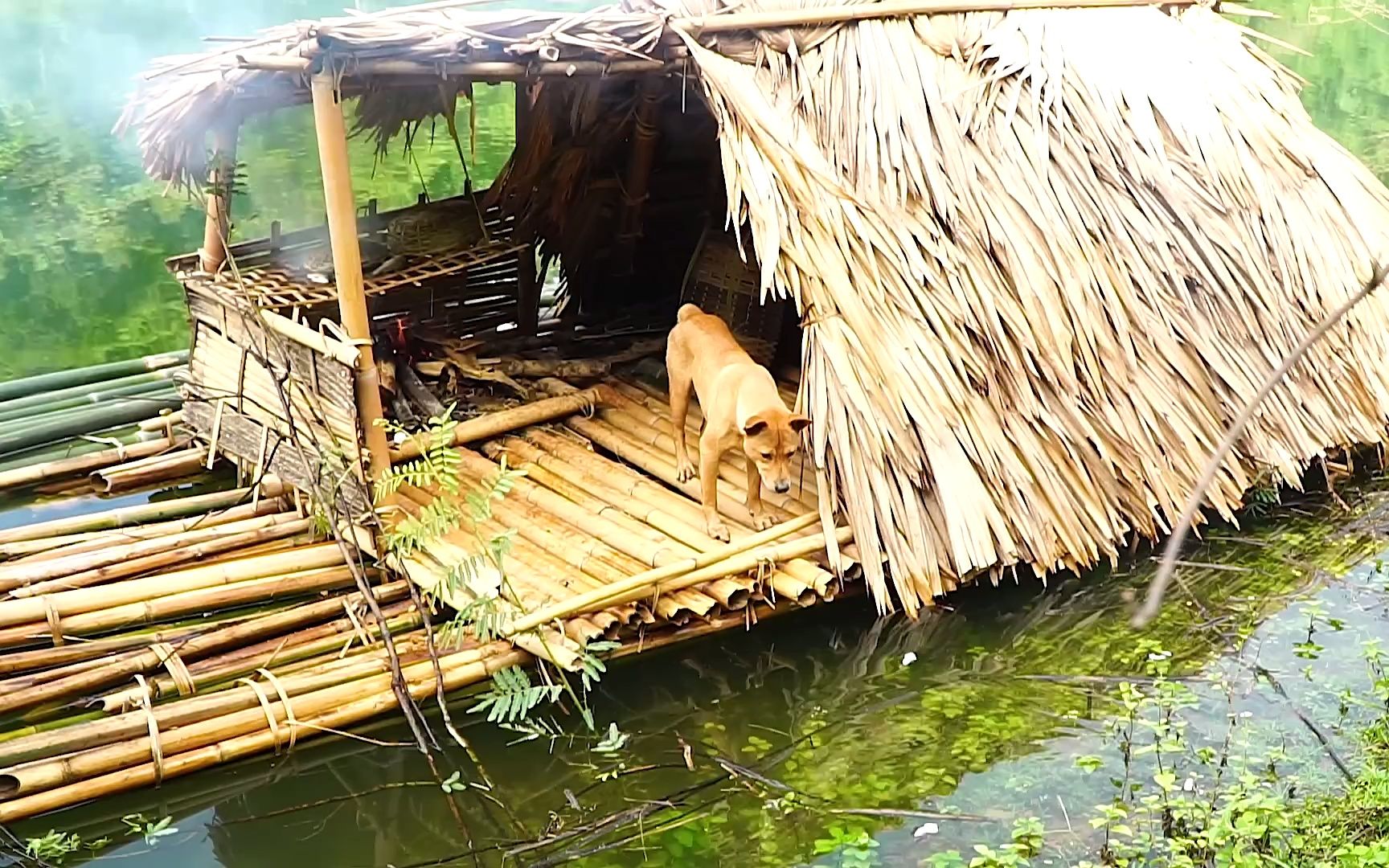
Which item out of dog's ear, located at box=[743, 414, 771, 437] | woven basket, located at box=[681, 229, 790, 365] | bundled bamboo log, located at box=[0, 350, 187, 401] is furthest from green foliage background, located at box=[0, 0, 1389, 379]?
dog's ear, located at box=[743, 414, 771, 437]

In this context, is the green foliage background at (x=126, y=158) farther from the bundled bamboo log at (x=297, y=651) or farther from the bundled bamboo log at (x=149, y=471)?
the bundled bamboo log at (x=297, y=651)

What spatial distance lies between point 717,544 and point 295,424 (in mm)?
2043

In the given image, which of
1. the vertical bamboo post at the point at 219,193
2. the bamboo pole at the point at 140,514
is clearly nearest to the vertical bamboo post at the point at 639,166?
the vertical bamboo post at the point at 219,193

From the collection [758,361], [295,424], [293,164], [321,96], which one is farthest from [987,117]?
[293,164]

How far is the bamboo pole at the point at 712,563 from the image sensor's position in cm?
528

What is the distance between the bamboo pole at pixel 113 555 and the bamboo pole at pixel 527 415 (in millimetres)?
1085

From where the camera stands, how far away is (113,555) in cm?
590

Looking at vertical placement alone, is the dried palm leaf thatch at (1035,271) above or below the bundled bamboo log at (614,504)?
above

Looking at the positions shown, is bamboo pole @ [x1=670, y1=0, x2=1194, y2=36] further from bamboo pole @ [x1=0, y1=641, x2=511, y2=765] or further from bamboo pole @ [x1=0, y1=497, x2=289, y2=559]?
bamboo pole @ [x1=0, y1=641, x2=511, y2=765]

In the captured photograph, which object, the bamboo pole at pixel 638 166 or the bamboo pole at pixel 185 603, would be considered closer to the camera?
the bamboo pole at pixel 185 603

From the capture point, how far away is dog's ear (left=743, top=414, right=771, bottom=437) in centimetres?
561

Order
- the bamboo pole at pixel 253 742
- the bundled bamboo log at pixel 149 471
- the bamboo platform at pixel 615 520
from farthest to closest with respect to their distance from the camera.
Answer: the bundled bamboo log at pixel 149 471 → the bamboo platform at pixel 615 520 → the bamboo pole at pixel 253 742

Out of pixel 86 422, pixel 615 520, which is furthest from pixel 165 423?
pixel 615 520

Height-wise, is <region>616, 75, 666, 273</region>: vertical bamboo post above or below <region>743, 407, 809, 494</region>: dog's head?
above
